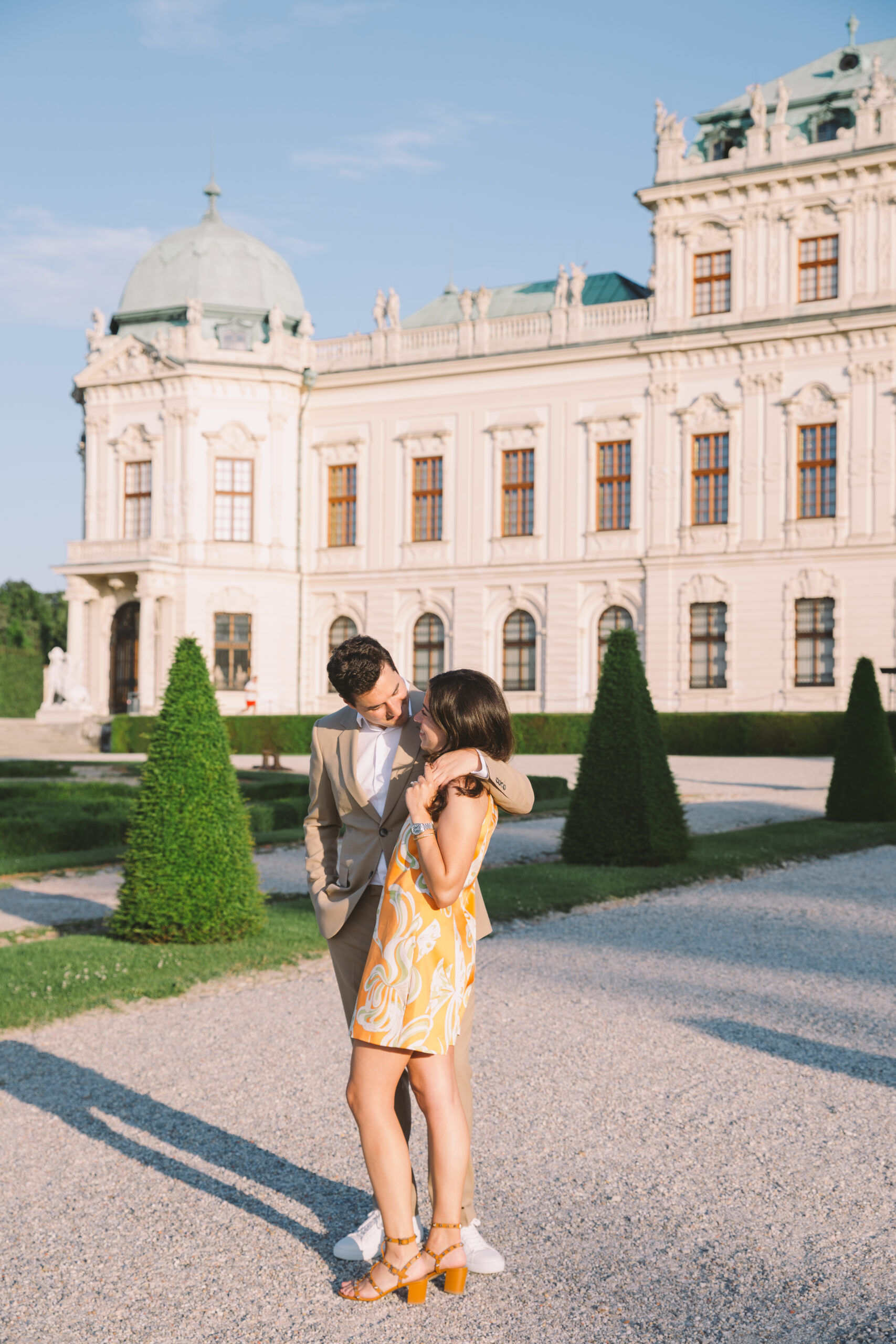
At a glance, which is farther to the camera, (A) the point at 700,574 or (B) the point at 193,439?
(B) the point at 193,439

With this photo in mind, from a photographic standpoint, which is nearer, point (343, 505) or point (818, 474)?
point (818, 474)

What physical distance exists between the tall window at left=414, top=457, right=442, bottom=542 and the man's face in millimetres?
29884

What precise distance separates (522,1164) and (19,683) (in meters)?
43.9

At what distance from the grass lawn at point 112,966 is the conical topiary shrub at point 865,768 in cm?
831

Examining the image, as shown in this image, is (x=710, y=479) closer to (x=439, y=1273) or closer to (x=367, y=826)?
(x=367, y=826)

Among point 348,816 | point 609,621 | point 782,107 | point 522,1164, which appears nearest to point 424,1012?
point 348,816

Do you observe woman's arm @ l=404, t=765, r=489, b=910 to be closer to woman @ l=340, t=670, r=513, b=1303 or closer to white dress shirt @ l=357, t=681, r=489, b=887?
woman @ l=340, t=670, r=513, b=1303

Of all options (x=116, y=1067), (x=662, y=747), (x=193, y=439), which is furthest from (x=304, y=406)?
(x=116, y=1067)

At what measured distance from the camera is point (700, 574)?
2962 cm

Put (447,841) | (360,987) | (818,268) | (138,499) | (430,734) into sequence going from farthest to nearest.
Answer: (138,499) < (818,268) < (360,987) < (430,734) < (447,841)

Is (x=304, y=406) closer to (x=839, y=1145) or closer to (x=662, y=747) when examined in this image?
(x=662, y=747)

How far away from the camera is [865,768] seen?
13914 mm

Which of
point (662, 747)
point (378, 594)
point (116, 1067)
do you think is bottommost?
point (116, 1067)

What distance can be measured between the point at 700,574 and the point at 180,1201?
27306 mm
